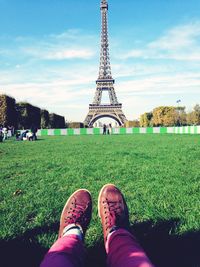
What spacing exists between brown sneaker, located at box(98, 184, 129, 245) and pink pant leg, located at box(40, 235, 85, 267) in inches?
20.4

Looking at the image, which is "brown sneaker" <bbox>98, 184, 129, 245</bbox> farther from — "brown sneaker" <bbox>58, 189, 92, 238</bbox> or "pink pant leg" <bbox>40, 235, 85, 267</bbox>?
"pink pant leg" <bbox>40, 235, 85, 267</bbox>

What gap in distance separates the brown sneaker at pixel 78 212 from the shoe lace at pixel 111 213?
21 centimetres

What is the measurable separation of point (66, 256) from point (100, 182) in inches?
148

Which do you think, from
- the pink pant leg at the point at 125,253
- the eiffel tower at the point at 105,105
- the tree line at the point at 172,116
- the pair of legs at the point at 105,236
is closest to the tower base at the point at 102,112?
the eiffel tower at the point at 105,105

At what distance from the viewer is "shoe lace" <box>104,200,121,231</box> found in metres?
2.67

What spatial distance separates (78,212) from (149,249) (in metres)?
0.77

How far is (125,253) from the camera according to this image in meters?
1.88

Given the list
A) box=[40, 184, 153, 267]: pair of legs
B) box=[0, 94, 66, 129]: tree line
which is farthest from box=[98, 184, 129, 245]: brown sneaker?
box=[0, 94, 66, 129]: tree line

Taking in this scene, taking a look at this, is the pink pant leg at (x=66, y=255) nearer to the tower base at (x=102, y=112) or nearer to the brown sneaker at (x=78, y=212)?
the brown sneaker at (x=78, y=212)

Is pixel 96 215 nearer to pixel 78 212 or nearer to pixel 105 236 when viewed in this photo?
pixel 78 212

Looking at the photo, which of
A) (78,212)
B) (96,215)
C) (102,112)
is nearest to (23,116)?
(102,112)

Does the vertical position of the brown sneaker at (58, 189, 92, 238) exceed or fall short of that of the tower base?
it falls short

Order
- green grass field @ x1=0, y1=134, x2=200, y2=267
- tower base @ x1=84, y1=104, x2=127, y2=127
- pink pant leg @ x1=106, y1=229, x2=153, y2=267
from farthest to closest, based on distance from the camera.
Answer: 1. tower base @ x1=84, y1=104, x2=127, y2=127
2. green grass field @ x1=0, y1=134, x2=200, y2=267
3. pink pant leg @ x1=106, y1=229, x2=153, y2=267

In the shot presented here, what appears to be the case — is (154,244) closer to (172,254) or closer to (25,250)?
(172,254)
